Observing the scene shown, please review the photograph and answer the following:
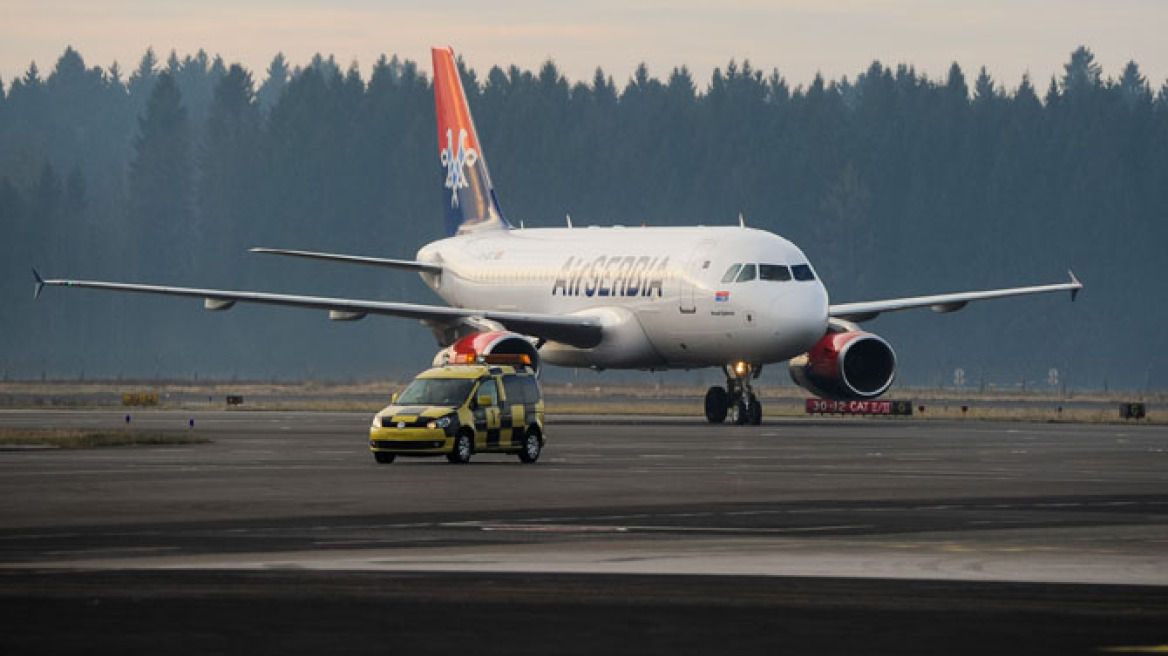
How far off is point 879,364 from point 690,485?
95.8ft

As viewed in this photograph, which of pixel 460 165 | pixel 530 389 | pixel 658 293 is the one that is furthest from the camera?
pixel 460 165

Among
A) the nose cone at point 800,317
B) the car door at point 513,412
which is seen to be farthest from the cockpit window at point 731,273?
the car door at point 513,412

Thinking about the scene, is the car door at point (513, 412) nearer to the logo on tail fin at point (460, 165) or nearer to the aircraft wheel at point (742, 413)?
the aircraft wheel at point (742, 413)

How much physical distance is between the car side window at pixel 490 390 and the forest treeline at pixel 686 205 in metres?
124

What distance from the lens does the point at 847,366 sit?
6169 cm

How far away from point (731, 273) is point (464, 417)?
20.8 m

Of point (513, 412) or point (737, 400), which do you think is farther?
point (737, 400)

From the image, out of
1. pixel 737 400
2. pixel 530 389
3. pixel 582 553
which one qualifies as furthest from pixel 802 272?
pixel 582 553

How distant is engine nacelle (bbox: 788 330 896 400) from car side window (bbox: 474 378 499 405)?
22.1 m

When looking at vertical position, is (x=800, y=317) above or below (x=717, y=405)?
above

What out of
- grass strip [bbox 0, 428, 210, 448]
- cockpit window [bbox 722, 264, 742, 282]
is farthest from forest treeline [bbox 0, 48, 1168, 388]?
grass strip [bbox 0, 428, 210, 448]

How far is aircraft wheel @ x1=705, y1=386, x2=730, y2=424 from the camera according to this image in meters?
61.2

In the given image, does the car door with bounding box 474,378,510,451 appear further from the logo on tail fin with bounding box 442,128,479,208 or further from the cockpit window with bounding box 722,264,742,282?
the logo on tail fin with bounding box 442,128,479,208

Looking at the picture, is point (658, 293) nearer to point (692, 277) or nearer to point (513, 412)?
point (692, 277)
